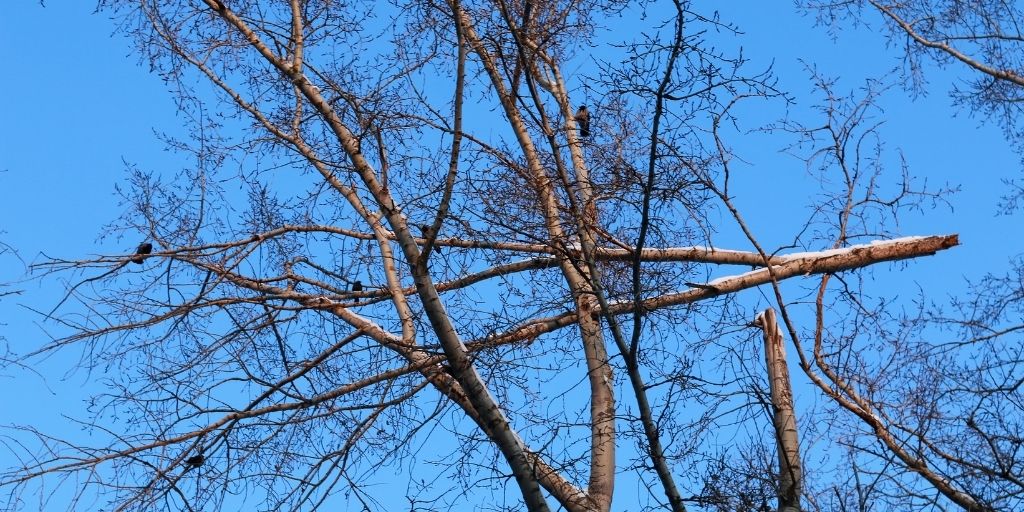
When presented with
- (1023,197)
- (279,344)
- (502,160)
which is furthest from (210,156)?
(1023,197)

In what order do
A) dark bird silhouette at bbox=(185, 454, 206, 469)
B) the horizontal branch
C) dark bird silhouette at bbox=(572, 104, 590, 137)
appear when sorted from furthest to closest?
dark bird silhouette at bbox=(572, 104, 590, 137) < the horizontal branch < dark bird silhouette at bbox=(185, 454, 206, 469)

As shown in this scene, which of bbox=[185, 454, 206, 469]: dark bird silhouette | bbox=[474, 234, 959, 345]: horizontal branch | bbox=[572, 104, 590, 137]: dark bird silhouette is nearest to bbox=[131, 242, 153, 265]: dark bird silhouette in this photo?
bbox=[185, 454, 206, 469]: dark bird silhouette

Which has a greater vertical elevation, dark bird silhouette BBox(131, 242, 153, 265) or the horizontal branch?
the horizontal branch

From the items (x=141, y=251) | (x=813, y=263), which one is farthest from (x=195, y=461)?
(x=813, y=263)

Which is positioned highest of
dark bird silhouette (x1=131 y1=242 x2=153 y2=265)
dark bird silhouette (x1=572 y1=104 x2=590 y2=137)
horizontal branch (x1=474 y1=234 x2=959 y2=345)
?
dark bird silhouette (x1=572 y1=104 x2=590 y2=137)

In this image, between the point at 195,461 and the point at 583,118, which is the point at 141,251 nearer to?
the point at 195,461

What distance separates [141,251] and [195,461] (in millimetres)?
1327

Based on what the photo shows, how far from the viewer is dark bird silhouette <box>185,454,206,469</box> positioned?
5770 millimetres

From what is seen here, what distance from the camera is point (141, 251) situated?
6.38 metres

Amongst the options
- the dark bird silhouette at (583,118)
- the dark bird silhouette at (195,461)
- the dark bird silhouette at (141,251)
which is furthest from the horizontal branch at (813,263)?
the dark bird silhouette at (141,251)

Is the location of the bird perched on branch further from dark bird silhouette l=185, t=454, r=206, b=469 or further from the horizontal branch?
the horizontal branch

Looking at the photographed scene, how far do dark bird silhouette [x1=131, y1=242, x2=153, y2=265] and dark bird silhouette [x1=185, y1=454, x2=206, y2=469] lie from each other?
1233mm

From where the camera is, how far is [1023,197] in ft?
25.7

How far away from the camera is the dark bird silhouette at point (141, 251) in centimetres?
631
